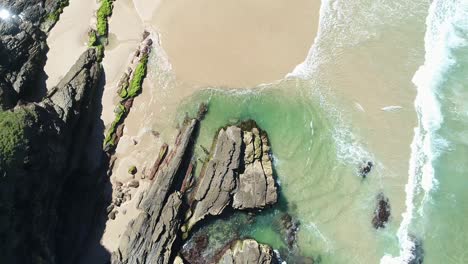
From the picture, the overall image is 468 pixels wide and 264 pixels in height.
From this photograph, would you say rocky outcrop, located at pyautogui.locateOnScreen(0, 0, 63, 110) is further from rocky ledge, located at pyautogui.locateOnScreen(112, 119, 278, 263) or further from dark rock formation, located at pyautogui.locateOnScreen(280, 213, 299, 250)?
dark rock formation, located at pyautogui.locateOnScreen(280, 213, 299, 250)

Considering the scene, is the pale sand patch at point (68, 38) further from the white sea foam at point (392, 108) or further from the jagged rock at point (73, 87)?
the white sea foam at point (392, 108)

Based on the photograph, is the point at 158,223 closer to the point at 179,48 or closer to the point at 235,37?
the point at 179,48

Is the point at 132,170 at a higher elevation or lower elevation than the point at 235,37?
lower

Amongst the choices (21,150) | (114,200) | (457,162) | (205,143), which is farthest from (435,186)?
(21,150)

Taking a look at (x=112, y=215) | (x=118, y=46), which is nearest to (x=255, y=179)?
(x=112, y=215)

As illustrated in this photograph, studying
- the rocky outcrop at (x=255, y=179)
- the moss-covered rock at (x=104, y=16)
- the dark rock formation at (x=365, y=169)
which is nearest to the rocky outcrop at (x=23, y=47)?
the moss-covered rock at (x=104, y=16)

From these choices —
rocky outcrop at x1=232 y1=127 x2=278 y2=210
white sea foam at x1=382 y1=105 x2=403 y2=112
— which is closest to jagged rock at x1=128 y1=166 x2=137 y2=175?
rocky outcrop at x1=232 y1=127 x2=278 y2=210
